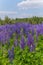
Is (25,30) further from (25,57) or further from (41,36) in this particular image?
(25,57)

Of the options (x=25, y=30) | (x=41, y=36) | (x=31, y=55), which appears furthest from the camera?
(x=25, y=30)

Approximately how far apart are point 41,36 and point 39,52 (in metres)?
0.88

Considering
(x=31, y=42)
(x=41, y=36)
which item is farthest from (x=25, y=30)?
(x=31, y=42)

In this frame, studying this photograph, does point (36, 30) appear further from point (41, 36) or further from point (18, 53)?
point (18, 53)

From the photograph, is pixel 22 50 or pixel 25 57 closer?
pixel 25 57

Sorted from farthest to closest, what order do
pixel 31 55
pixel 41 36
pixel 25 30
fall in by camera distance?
pixel 25 30
pixel 41 36
pixel 31 55

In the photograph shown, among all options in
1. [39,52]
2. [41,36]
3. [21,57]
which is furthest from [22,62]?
[41,36]

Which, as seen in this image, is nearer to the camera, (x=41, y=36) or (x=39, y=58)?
(x=39, y=58)

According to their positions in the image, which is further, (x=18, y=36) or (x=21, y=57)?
(x=18, y=36)

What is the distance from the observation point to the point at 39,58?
5223mm

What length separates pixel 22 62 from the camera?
521cm

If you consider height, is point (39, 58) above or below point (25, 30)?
below

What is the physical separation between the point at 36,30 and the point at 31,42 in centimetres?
102

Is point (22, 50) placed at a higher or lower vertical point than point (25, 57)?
higher
